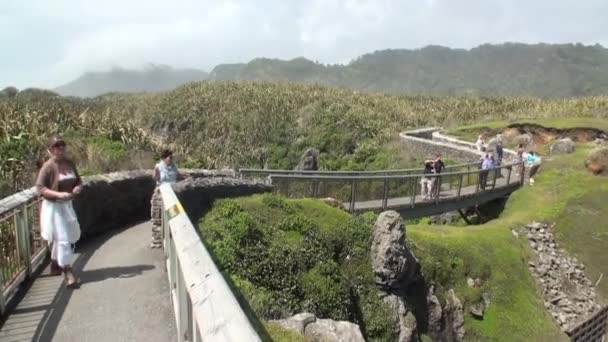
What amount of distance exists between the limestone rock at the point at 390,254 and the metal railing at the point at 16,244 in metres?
7.96

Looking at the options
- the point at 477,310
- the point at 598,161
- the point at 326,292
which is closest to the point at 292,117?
the point at 598,161

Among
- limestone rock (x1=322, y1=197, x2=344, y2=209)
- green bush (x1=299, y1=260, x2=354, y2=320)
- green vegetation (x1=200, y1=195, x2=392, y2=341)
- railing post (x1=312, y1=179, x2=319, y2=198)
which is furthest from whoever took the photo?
railing post (x1=312, y1=179, x2=319, y2=198)

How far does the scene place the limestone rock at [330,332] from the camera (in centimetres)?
733

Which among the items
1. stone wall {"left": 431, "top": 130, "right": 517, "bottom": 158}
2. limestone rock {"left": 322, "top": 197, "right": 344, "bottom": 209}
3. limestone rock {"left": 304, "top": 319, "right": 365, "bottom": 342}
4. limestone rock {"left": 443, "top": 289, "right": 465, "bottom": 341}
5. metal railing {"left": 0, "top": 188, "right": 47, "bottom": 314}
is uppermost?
metal railing {"left": 0, "top": 188, "right": 47, "bottom": 314}

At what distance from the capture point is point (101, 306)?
21.2 ft

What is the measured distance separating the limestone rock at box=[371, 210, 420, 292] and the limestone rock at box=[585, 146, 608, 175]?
14.3 metres

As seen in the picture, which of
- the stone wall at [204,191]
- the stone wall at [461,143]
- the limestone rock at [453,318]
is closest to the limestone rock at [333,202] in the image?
the stone wall at [204,191]

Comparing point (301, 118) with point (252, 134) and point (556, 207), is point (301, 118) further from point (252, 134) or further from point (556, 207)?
point (556, 207)

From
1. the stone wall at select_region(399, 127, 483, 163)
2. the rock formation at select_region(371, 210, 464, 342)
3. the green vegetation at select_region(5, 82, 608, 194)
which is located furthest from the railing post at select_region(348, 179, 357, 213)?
the stone wall at select_region(399, 127, 483, 163)

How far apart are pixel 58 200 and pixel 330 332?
12.8 ft

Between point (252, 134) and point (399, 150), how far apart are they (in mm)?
18174

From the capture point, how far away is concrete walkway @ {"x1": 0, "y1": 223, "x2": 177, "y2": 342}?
18.8ft

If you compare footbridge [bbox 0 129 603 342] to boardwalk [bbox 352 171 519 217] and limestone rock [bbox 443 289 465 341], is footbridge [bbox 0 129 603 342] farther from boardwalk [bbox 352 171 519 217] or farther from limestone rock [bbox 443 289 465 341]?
limestone rock [bbox 443 289 465 341]

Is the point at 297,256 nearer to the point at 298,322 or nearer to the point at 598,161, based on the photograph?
the point at 298,322
